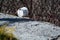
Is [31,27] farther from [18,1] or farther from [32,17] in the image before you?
[18,1]

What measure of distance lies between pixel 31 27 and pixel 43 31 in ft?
2.06

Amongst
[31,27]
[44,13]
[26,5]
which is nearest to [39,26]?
[31,27]

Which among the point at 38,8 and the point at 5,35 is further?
the point at 38,8

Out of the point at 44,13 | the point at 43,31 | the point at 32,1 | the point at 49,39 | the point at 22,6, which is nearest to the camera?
the point at 49,39

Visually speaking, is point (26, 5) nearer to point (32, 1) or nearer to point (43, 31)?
point (32, 1)

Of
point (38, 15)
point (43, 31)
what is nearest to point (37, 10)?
point (38, 15)

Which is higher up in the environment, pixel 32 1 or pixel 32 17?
pixel 32 1

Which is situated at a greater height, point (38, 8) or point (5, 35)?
point (38, 8)

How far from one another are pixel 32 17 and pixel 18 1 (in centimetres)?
117

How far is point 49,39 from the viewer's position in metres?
7.03

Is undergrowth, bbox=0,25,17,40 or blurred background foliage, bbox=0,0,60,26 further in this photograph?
blurred background foliage, bbox=0,0,60,26

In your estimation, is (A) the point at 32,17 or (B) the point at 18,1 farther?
(B) the point at 18,1

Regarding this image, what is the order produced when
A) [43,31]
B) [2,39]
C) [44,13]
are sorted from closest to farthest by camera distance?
[2,39] < [43,31] < [44,13]

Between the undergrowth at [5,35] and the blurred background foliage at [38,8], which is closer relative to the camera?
the undergrowth at [5,35]
